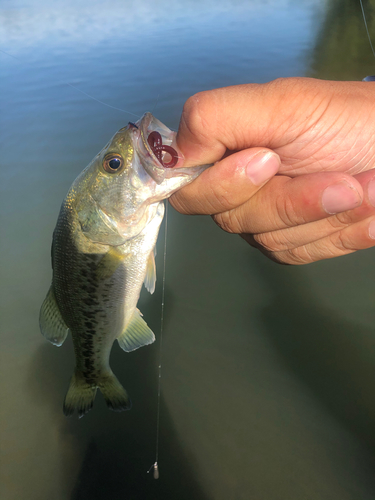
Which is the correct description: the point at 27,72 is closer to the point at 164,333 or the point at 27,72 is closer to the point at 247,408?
the point at 164,333

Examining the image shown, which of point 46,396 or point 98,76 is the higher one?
point 98,76

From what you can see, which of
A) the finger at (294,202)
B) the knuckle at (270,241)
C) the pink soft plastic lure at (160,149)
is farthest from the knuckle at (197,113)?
the knuckle at (270,241)

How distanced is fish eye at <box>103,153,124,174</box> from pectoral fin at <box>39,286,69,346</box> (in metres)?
0.94

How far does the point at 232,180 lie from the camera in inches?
69.7

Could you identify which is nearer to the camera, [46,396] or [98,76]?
[46,396]

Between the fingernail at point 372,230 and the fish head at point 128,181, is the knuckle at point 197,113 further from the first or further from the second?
the fingernail at point 372,230

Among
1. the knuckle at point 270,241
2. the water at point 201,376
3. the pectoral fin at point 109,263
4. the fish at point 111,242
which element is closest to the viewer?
the fish at point 111,242

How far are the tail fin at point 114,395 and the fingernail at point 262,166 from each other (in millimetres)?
1731

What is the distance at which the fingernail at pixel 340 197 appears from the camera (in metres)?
1.58

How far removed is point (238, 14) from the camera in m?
14.8

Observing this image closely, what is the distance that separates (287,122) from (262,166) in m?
0.25

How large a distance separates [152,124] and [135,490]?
9.70 ft

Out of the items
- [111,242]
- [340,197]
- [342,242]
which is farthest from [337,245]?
[111,242]

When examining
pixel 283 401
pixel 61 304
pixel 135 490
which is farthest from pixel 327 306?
pixel 61 304
